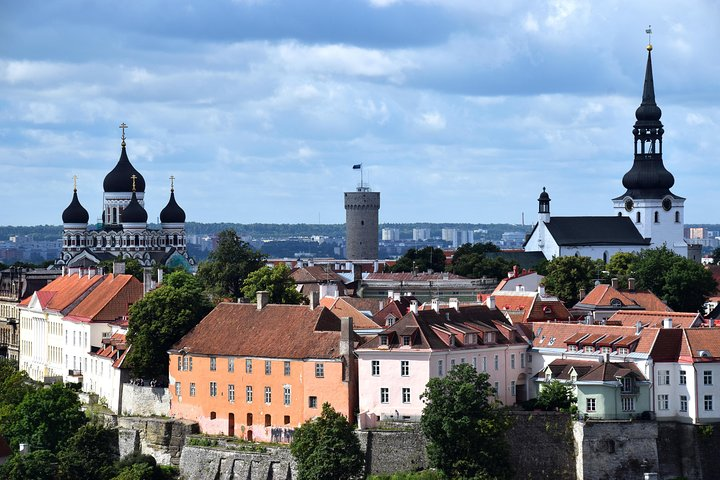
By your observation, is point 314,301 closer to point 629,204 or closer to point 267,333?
point 267,333

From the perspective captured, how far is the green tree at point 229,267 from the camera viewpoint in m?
125

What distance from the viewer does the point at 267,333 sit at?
9094 cm

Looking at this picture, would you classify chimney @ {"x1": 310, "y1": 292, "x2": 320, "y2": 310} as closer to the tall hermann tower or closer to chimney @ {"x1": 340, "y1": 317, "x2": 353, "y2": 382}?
chimney @ {"x1": 340, "y1": 317, "x2": 353, "y2": 382}

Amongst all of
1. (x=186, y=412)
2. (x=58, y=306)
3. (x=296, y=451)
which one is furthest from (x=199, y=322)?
(x=58, y=306)

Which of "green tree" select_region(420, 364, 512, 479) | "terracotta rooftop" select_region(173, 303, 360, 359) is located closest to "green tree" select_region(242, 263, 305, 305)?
"terracotta rooftop" select_region(173, 303, 360, 359)

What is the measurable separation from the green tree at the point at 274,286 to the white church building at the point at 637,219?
64.7m

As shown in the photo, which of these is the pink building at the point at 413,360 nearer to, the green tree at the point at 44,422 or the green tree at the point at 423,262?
the green tree at the point at 44,422

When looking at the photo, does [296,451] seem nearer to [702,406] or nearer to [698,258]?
[702,406]

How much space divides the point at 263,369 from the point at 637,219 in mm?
100561

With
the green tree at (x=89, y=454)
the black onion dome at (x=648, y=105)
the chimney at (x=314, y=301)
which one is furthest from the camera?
the black onion dome at (x=648, y=105)

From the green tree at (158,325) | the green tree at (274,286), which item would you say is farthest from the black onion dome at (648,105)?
the green tree at (158,325)

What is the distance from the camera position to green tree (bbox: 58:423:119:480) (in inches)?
3501

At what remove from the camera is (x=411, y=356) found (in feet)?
276

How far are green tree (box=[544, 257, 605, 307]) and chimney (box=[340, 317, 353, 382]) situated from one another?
115 ft
